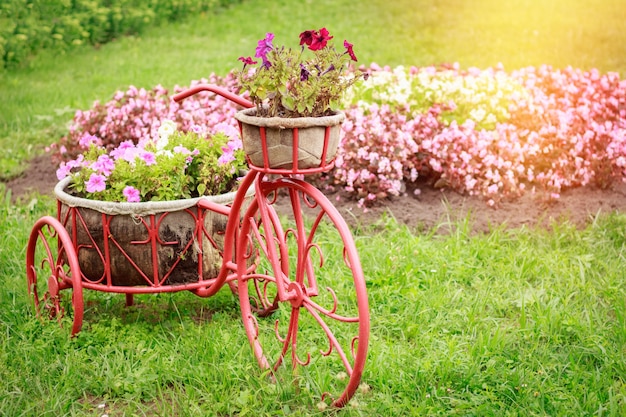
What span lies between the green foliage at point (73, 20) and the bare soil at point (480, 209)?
5.67 meters

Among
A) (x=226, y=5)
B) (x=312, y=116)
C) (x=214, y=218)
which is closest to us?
(x=312, y=116)

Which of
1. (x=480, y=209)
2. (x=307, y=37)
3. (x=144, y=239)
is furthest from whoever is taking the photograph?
(x=480, y=209)

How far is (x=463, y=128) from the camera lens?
5.59 m

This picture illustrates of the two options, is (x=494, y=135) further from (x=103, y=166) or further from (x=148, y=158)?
(x=103, y=166)

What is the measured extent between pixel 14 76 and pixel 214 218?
273 inches

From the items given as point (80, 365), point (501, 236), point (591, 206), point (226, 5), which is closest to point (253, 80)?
point (80, 365)

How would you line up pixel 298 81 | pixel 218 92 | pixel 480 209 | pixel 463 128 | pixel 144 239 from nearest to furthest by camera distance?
1. pixel 298 81
2. pixel 218 92
3. pixel 144 239
4. pixel 480 209
5. pixel 463 128

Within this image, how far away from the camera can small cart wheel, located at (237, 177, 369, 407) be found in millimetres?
2717

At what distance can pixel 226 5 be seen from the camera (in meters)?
15.0

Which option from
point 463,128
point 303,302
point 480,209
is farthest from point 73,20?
point 303,302

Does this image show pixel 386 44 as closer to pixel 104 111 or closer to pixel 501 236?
pixel 104 111

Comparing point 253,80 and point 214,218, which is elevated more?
point 253,80

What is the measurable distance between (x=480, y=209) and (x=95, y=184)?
2.72 metres

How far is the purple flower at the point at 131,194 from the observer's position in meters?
3.38
